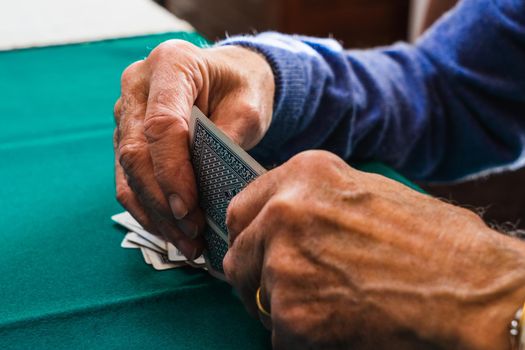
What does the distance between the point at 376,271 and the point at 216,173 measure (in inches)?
8.8

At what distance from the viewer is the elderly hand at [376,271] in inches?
19.2

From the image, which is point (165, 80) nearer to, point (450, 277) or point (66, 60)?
point (450, 277)

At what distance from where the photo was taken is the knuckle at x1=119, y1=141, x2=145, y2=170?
71cm

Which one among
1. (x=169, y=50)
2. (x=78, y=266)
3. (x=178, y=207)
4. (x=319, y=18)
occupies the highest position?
(x=169, y=50)

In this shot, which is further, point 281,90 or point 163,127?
point 281,90

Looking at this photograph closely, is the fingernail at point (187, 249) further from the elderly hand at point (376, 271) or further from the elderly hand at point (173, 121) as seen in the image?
the elderly hand at point (376, 271)

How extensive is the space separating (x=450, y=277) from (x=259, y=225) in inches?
6.2

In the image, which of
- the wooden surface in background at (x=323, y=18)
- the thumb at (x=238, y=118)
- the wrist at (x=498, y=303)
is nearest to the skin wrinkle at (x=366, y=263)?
the wrist at (x=498, y=303)

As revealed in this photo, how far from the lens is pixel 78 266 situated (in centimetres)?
73

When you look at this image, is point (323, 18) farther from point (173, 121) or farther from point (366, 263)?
point (366, 263)

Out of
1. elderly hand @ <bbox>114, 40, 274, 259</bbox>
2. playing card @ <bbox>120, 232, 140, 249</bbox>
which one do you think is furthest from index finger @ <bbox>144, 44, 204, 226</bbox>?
playing card @ <bbox>120, 232, 140, 249</bbox>

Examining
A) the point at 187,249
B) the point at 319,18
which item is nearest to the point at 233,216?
the point at 187,249

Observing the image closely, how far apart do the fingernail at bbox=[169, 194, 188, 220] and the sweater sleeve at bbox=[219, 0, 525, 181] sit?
30 centimetres

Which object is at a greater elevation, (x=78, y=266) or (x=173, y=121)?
(x=173, y=121)
